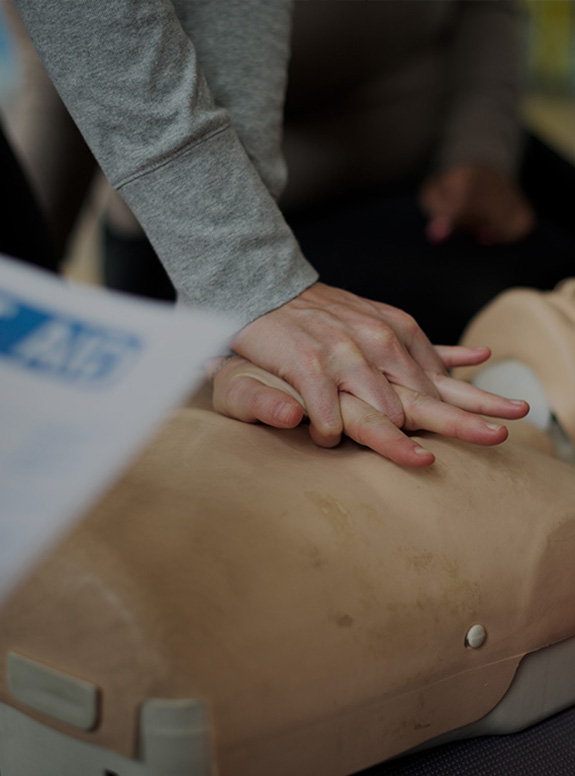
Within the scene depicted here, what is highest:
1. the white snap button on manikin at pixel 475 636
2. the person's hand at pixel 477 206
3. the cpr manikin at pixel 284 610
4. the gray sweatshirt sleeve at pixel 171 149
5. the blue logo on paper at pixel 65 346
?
the gray sweatshirt sleeve at pixel 171 149

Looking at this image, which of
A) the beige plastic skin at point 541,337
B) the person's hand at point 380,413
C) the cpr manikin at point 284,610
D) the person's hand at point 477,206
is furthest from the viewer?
the person's hand at point 477,206

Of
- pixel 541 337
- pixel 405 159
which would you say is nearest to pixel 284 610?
pixel 541 337

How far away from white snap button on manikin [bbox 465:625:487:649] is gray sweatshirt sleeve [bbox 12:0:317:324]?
0.74 feet

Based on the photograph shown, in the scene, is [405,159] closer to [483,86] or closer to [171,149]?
[483,86]

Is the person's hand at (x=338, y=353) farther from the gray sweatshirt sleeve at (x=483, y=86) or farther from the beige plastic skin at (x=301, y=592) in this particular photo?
the gray sweatshirt sleeve at (x=483, y=86)

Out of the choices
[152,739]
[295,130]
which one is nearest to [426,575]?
[152,739]

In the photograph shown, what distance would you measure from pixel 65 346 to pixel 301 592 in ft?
0.79

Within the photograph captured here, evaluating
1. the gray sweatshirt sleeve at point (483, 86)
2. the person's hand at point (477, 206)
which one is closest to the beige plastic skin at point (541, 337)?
the person's hand at point (477, 206)

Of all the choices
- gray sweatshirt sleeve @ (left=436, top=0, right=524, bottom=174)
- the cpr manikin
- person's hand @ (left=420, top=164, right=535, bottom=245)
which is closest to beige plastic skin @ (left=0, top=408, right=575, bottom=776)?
the cpr manikin

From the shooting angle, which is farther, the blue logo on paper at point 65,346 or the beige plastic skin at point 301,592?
the blue logo on paper at point 65,346

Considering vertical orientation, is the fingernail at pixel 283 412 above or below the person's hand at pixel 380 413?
above

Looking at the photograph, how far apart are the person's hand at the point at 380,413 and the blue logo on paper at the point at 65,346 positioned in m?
0.07

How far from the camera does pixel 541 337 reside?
630mm

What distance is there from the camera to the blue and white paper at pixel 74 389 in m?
0.39
